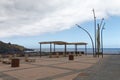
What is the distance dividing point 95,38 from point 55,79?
28212 mm

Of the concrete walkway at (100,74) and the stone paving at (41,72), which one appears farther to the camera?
the stone paving at (41,72)

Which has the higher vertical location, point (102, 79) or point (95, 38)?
point (95, 38)

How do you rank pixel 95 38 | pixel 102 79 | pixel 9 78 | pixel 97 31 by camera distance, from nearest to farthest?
pixel 102 79, pixel 9 78, pixel 95 38, pixel 97 31

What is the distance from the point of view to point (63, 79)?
12.2 metres

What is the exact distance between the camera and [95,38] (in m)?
39.7

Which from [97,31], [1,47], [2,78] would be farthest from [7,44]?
[2,78]

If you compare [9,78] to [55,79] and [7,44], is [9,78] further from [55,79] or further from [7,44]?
[7,44]

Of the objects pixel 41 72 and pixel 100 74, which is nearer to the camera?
pixel 100 74

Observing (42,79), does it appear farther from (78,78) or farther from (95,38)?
(95,38)

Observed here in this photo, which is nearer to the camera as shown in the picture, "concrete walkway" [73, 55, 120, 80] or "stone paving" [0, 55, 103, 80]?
"concrete walkway" [73, 55, 120, 80]

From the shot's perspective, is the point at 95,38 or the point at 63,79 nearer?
the point at 63,79

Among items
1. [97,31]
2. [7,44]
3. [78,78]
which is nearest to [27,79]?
[78,78]

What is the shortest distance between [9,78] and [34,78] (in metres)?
1.28

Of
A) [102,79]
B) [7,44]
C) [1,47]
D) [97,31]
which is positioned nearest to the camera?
[102,79]
